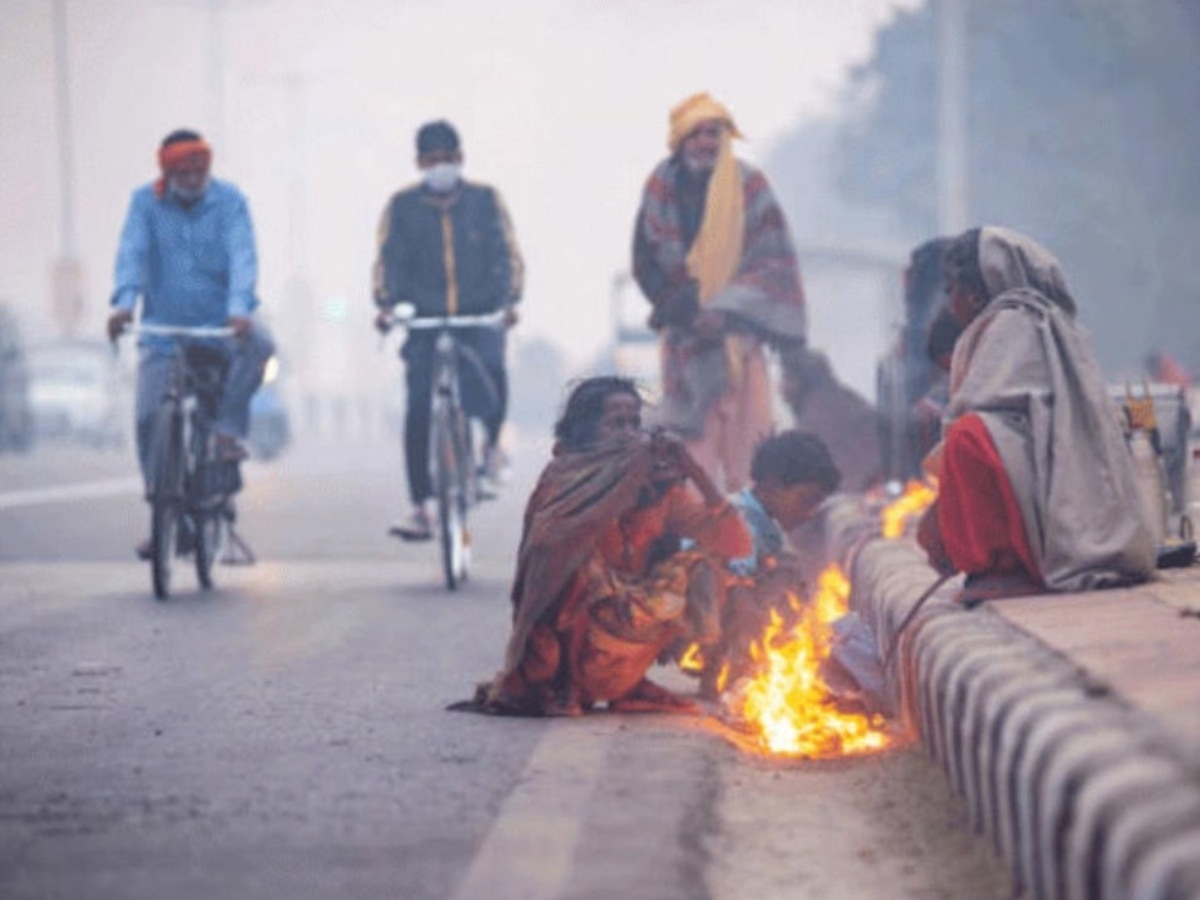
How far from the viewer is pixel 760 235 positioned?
11.8 meters

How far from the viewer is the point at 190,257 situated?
1185cm

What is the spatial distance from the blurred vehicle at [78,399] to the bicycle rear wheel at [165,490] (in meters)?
34.1

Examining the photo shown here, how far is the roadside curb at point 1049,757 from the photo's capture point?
3600 millimetres

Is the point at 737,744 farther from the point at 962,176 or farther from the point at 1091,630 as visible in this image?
the point at 962,176

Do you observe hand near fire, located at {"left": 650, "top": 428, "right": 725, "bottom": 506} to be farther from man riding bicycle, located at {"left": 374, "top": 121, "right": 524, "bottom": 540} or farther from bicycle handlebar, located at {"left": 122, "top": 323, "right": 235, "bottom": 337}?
man riding bicycle, located at {"left": 374, "top": 121, "right": 524, "bottom": 540}

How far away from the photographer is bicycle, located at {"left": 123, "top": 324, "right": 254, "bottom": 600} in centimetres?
1103

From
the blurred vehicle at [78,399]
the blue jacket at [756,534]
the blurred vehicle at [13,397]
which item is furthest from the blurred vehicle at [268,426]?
the blue jacket at [756,534]

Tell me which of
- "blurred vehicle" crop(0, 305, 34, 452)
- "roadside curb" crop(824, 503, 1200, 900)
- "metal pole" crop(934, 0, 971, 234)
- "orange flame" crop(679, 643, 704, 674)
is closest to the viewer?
"roadside curb" crop(824, 503, 1200, 900)

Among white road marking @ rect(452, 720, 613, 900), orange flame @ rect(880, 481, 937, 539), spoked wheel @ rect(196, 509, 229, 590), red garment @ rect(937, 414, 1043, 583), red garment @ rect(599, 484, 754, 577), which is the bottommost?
spoked wheel @ rect(196, 509, 229, 590)

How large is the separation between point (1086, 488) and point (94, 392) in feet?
135

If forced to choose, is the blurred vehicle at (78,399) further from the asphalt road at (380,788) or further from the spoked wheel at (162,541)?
the asphalt road at (380,788)

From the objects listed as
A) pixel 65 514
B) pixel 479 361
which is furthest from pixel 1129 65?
pixel 479 361

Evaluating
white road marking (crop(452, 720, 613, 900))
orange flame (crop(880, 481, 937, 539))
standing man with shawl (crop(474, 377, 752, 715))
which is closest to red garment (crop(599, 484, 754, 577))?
standing man with shawl (crop(474, 377, 752, 715))

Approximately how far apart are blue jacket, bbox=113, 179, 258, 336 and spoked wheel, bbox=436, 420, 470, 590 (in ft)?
3.83
